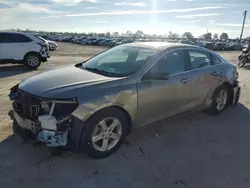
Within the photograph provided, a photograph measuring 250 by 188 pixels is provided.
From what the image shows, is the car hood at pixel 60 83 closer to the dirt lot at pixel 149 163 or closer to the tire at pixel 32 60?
the dirt lot at pixel 149 163

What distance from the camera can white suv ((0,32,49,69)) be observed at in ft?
36.1

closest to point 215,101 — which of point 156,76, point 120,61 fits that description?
point 156,76

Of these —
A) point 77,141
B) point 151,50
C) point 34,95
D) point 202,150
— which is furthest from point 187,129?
point 34,95

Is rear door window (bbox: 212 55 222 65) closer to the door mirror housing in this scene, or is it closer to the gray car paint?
the gray car paint

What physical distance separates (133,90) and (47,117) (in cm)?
121

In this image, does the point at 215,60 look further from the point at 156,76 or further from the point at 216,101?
the point at 156,76

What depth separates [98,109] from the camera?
311 centimetres

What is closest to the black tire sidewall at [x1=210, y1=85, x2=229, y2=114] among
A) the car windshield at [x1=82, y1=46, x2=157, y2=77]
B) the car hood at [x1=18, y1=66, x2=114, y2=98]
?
the car windshield at [x1=82, y1=46, x2=157, y2=77]

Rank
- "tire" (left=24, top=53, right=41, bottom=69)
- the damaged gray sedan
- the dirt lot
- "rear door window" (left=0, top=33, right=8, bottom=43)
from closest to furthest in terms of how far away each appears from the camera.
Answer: the dirt lot < the damaged gray sedan < "rear door window" (left=0, top=33, right=8, bottom=43) < "tire" (left=24, top=53, right=41, bottom=69)

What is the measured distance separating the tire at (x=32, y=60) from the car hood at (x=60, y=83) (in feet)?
27.1

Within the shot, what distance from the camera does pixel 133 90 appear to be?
11.3 feet

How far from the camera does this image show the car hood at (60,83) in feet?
10.0

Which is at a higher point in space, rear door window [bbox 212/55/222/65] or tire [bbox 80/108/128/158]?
rear door window [bbox 212/55/222/65]

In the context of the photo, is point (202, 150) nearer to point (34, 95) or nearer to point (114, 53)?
point (114, 53)
